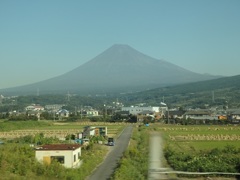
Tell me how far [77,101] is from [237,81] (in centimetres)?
4640

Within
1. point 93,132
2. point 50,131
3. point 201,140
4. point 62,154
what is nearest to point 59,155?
point 62,154

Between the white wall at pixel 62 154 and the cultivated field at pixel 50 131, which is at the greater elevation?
the cultivated field at pixel 50 131

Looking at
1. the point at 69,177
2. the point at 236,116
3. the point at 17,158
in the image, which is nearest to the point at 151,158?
the point at 69,177

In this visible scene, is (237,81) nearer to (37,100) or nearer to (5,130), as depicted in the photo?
(37,100)

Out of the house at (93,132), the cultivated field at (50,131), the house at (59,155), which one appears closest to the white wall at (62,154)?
the house at (59,155)

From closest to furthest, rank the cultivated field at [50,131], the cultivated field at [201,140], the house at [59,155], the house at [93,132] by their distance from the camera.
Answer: the house at [59,155] → the cultivated field at [201,140] → the house at [93,132] → the cultivated field at [50,131]

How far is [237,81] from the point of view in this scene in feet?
378

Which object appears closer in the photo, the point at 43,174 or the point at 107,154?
the point at 43,174

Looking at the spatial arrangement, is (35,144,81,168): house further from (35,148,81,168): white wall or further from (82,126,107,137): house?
(82,126,107,137): house

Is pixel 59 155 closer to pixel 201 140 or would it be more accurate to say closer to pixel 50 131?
pixel 201 140

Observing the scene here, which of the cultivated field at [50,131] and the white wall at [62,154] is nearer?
the white wall at [62,154]

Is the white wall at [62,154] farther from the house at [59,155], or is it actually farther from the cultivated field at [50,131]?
the cultivated field at [50,131]

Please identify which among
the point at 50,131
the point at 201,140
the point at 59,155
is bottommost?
the point at 201,140

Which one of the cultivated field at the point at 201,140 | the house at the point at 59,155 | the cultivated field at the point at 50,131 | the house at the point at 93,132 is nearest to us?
the house at the point at 59,155
